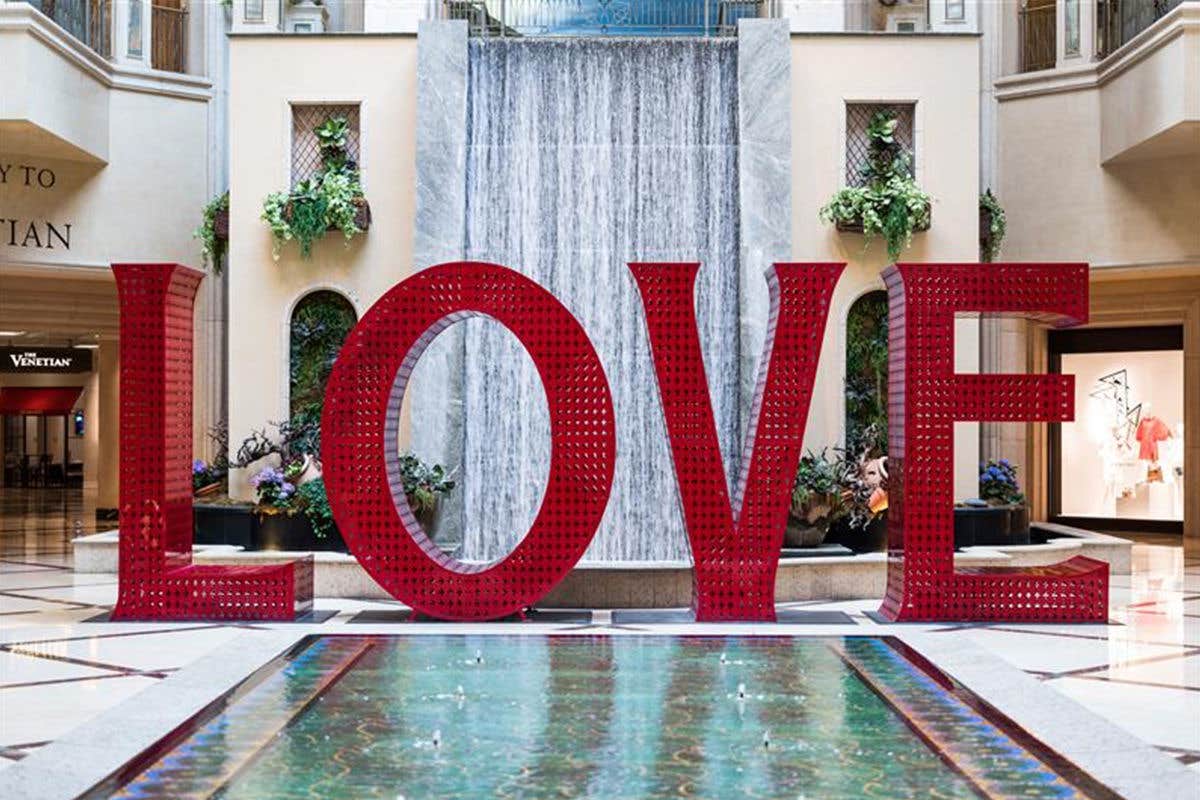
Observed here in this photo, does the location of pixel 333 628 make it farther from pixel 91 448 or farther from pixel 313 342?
pixel 91 448

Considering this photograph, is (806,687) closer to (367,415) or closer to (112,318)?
(367,415)

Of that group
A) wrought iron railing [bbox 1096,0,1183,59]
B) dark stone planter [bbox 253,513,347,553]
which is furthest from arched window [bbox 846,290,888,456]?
dark stone planter [bbox 253,513,347,553]

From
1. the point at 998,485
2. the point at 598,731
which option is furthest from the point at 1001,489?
the point at 598,731

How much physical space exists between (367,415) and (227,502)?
4321 mm

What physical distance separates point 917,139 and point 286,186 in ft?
17.6

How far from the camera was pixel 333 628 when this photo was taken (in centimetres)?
876

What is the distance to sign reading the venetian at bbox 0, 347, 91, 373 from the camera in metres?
23.4

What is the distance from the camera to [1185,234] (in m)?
14.6

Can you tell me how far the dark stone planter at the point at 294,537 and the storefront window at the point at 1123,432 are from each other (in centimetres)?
964

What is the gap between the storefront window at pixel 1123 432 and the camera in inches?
690

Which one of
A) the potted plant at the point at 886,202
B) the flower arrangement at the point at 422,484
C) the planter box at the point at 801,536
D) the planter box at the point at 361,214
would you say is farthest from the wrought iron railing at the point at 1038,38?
the flower arrangement at the point at 422,484

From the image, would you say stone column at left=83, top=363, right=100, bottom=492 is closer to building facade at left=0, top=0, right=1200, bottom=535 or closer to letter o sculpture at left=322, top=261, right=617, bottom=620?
building facade at left=0, top=0, right=1200, bottom=535

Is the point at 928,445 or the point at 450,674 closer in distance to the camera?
the point at 450,674

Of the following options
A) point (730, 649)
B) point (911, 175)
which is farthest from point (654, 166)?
point (730, 649)
